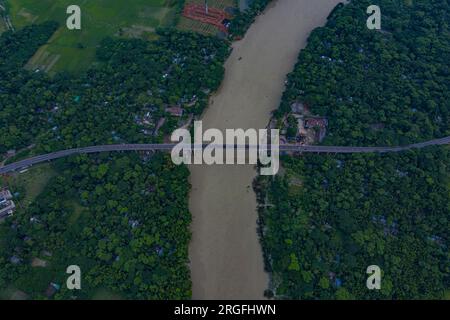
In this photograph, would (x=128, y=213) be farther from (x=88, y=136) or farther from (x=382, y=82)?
(x=382, y=82)

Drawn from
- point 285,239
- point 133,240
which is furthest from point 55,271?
point 285,239

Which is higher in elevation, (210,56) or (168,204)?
(210,56)

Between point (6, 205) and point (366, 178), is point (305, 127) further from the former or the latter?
point (6, 205)

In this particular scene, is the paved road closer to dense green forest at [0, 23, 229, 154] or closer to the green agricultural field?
dense green forest at [0, 23, 229, 154]

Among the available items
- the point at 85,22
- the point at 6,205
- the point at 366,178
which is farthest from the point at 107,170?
the point at 366,178

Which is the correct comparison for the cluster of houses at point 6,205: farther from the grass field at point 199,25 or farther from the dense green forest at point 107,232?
the grass field at point 199,25

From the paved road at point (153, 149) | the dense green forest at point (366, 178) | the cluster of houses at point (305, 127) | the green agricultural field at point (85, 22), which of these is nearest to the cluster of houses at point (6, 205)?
the paved road at point (153, 149)
